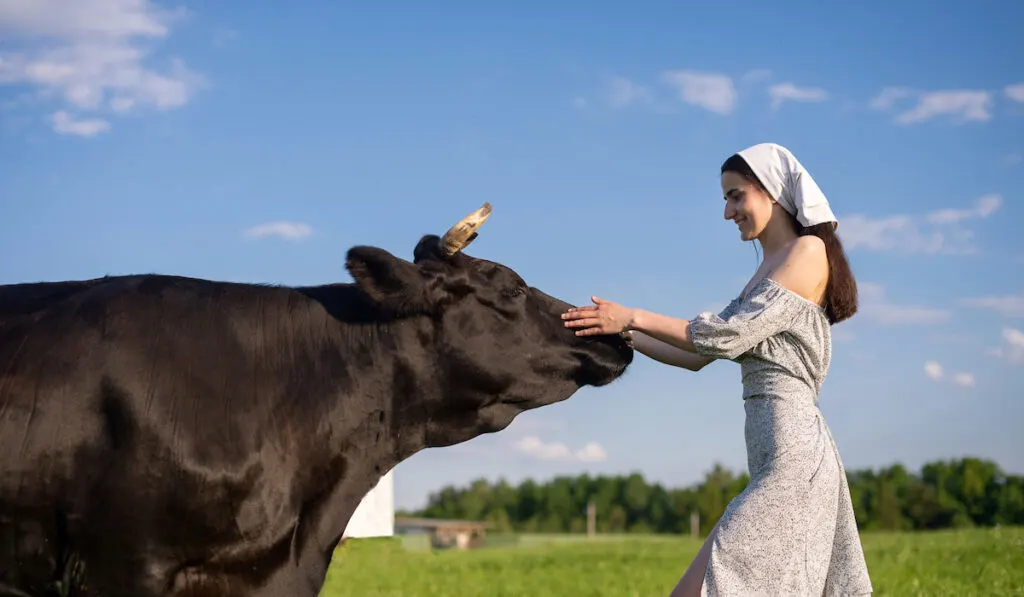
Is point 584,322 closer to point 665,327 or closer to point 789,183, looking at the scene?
point 665,327

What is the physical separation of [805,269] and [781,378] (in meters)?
0.55

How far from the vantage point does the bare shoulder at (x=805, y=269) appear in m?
5.43

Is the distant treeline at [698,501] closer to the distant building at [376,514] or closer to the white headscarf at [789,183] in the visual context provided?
the distant building at [376,514]

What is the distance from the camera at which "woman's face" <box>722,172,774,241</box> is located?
222 inches

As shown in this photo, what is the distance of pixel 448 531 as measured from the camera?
8712 centimetres

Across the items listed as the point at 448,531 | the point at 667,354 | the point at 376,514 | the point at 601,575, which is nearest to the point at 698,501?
the point at 448,531

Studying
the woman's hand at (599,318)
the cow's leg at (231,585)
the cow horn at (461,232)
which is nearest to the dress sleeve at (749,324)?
the woman's hand at (599,318)

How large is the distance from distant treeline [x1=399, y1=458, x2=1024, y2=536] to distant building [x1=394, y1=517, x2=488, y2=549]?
15101 mm

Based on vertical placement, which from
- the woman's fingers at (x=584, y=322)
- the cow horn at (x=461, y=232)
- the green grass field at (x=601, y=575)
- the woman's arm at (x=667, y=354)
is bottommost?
the green grass field at (x=601, y=575)

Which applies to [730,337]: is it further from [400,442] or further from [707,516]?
[707,516]

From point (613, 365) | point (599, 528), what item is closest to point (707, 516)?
point (599, 528)

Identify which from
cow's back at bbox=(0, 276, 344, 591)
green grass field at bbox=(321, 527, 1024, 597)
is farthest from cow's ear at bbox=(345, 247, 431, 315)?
green grass field at bbox=(321, 527, 1024, 597)

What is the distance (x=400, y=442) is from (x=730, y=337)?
72.7 inches

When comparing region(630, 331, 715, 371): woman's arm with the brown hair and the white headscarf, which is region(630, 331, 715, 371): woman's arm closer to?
the brown hair
